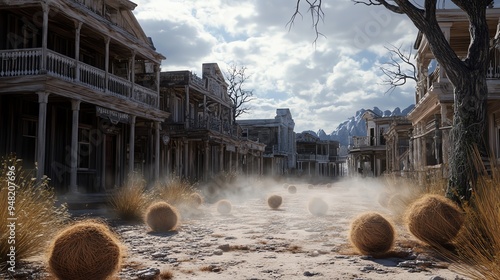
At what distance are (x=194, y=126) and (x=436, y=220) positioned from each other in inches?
869

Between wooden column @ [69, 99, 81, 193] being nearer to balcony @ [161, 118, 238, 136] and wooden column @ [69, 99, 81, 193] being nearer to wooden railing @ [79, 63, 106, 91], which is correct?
wooden railing @ [79, 63, 106, 91]

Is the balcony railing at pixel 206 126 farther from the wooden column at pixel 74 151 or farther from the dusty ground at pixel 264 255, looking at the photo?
the dusty ground at pixel 264 255

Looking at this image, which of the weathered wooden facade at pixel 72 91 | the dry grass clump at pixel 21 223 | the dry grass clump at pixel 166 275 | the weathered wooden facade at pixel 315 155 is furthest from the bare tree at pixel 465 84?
the weathered wooden facade at pixel 315 155

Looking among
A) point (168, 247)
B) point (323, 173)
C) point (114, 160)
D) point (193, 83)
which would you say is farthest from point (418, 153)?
point (323, 173)

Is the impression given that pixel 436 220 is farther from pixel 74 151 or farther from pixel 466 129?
pixel 74 151

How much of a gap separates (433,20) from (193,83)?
748 inches

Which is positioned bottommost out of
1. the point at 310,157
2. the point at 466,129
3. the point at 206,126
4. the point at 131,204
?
the point at 131,204

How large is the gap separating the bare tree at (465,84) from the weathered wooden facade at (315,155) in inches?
2309

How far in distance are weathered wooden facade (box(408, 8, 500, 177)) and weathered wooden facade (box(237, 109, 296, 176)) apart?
3357cm

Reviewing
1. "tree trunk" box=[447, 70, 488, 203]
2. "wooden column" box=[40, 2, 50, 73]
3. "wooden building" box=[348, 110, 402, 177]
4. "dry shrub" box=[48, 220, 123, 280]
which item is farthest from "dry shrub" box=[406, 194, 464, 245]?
"wooden building" box=[348, 110, 402, 177]

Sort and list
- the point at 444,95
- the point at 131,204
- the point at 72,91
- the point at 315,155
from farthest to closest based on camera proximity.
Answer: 1. the point at 315,155
2. the point at 444,95
3. the point at 72,91
4. the point at 131,204

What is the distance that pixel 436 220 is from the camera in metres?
7.13

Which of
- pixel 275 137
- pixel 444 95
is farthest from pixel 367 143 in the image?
pixel 444 95

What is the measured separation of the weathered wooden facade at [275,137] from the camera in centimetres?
5762
